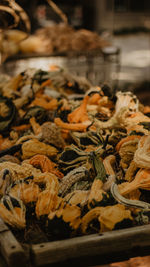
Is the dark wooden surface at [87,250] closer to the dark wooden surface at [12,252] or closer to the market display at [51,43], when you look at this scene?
the dark wooden surface at [12,252]

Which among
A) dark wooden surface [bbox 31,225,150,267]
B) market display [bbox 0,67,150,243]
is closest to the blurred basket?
market display [bbox 0,67,150,243]

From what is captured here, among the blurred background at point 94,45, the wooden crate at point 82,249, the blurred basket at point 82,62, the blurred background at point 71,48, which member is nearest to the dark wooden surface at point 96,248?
the wooden crate at point 82,249

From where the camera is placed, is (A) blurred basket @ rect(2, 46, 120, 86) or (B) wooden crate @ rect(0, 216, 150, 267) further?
(A) blurred basket @ rect(2, 46, 120, 86)

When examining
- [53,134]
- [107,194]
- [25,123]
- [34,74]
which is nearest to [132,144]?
[107,194]

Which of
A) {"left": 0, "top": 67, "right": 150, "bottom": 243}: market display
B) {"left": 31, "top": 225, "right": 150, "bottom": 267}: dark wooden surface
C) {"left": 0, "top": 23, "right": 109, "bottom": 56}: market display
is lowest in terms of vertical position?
{"left": 31, "top": 225, "right": 150, "bottom": 267}: dark wooden surface

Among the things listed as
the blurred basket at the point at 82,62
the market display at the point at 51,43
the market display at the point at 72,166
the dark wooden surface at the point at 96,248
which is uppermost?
the market display at the point at 51,43

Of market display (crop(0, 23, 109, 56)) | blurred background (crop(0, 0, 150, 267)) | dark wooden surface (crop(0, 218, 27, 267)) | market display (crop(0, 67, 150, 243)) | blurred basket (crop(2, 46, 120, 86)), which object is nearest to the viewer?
dark wooden surface (crop(0, 218, 27, 267))

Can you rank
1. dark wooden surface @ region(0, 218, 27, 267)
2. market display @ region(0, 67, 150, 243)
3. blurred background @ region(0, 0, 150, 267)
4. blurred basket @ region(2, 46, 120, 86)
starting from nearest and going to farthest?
dark wooden surface @ region(0, 218, 27, 267), market display @ region(0, 67, 150, 243), blurred background @ region(0, 0, 150, 267), blurred basket @ region(2, 46, 120, 86)

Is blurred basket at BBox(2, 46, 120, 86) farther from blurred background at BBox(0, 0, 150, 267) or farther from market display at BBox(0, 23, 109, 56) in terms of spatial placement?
market display at BBox(0, 23, 109, 56)
